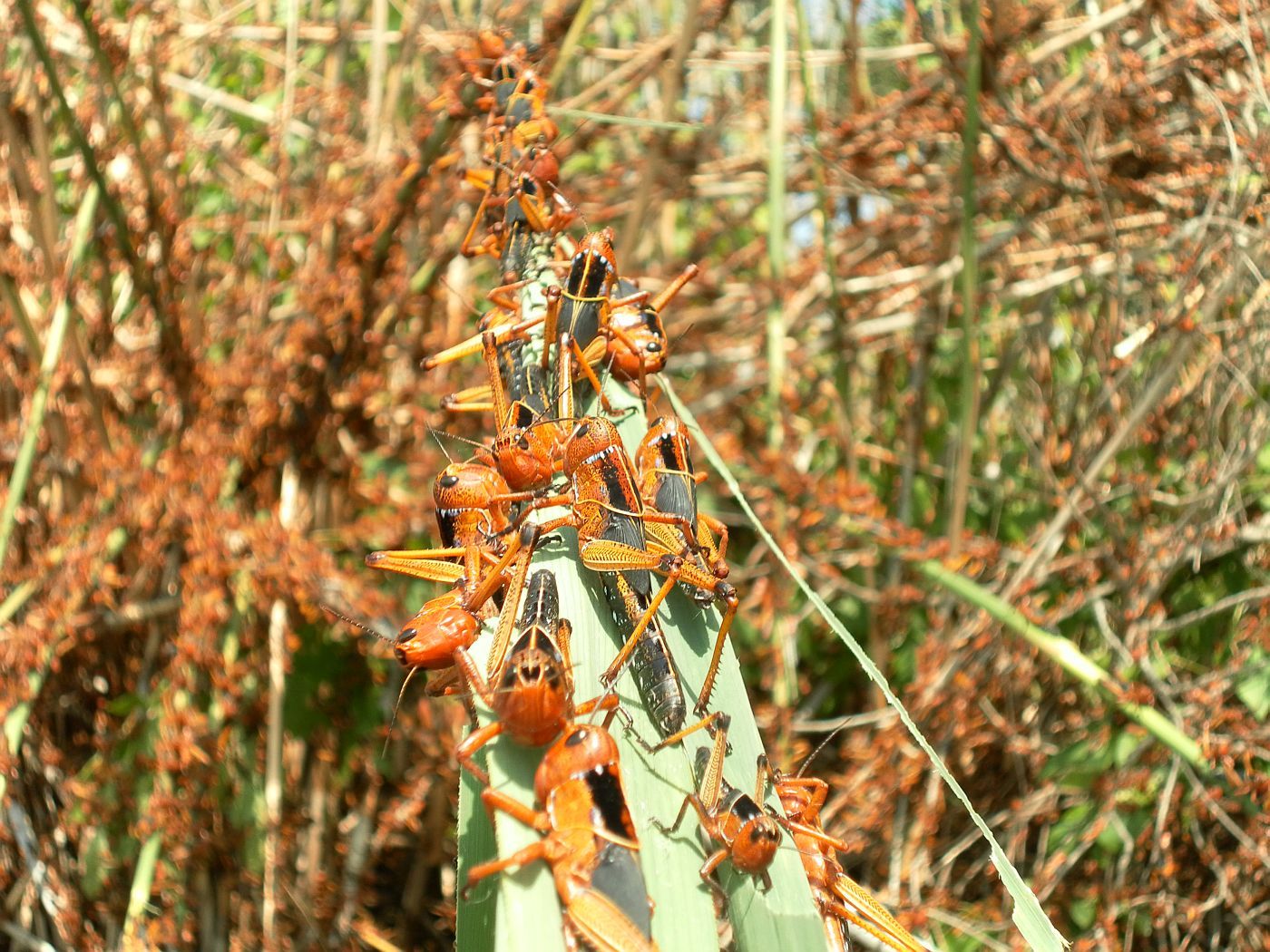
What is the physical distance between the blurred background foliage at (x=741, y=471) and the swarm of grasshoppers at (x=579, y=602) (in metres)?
0.89

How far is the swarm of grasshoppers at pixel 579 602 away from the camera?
762 millimetres

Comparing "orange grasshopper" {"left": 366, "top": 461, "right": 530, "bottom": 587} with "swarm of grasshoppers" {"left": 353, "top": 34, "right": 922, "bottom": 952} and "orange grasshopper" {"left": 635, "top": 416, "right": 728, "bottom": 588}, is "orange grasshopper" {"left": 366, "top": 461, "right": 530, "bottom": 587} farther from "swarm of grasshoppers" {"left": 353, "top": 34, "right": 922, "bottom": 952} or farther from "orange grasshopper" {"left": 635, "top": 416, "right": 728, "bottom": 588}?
"orange grasshopper" {"left": 635, "top": 416, "right": 728, "bottom": 588}

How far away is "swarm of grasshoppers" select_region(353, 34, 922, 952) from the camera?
2.50ft

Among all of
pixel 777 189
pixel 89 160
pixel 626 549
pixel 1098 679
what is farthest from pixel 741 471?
pixel 626 549

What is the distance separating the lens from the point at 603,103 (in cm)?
315

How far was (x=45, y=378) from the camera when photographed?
2297 millimetres

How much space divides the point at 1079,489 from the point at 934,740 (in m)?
0.74

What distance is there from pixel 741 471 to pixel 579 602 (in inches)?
77.7

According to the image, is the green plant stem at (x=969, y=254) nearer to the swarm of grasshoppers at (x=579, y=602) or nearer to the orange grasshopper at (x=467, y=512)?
the swarm of grasshoppers at (x=579, y=602)

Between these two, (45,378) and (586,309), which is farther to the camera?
(45,378)

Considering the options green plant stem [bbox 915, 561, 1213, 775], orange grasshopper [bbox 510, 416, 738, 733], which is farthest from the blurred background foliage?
orange grasshopper [bbox 510, 416, 738, 733]

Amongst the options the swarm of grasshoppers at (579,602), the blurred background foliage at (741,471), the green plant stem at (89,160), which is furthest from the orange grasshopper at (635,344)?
the green plant stem at (89,160)

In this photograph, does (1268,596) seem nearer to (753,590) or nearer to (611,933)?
(753,590)

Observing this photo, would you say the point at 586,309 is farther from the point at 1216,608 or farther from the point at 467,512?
the point at 1216,608
